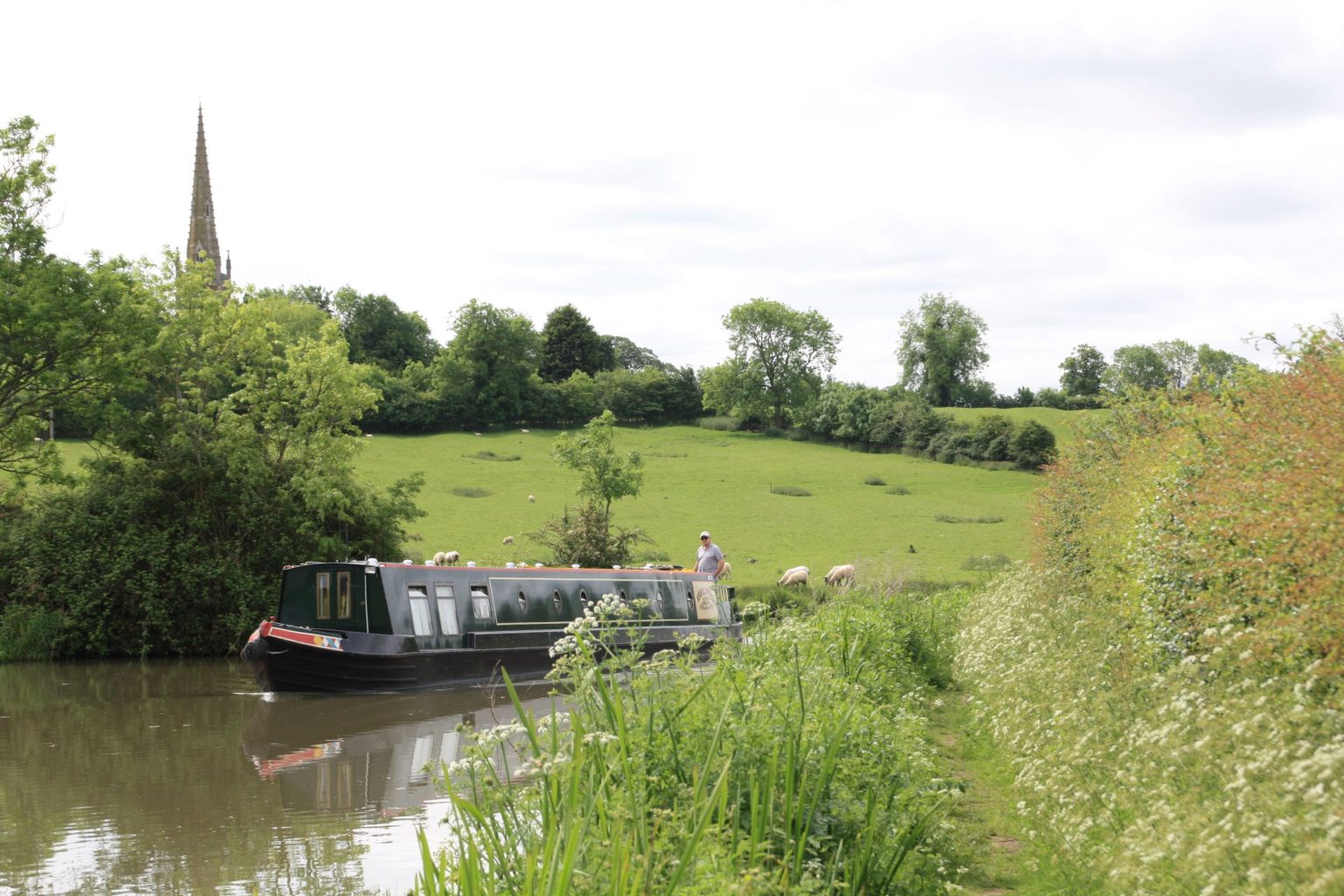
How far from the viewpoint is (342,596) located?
16844 millimetres

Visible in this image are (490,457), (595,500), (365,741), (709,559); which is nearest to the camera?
(365,741)

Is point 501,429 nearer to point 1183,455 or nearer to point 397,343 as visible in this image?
point 397,343

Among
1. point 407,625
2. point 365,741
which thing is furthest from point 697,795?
point 407,625

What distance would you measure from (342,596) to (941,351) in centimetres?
6485

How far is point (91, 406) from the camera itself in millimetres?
22031

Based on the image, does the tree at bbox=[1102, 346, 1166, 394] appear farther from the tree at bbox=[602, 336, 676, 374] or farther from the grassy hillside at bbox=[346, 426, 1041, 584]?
the tree at bbox=[602, 336, 676, 374]

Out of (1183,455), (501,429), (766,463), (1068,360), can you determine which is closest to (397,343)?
(501,429)

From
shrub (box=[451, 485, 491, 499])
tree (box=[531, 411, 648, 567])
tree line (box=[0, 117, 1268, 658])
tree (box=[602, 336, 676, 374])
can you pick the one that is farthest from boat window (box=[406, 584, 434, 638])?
tree (box=[602, 336, 676, 374])

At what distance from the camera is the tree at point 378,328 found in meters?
69.6

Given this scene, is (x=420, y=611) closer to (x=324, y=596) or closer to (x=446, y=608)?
(x=446, y=608)

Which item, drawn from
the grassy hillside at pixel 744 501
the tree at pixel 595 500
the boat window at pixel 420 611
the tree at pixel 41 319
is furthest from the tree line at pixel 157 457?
the grassy hillside at pixel 744 501

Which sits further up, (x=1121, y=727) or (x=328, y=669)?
(x=1121, y=727)

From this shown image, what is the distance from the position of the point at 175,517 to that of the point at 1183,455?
1989 centimetres

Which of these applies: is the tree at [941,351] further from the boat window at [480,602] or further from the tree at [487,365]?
the boat window at [480,602]
